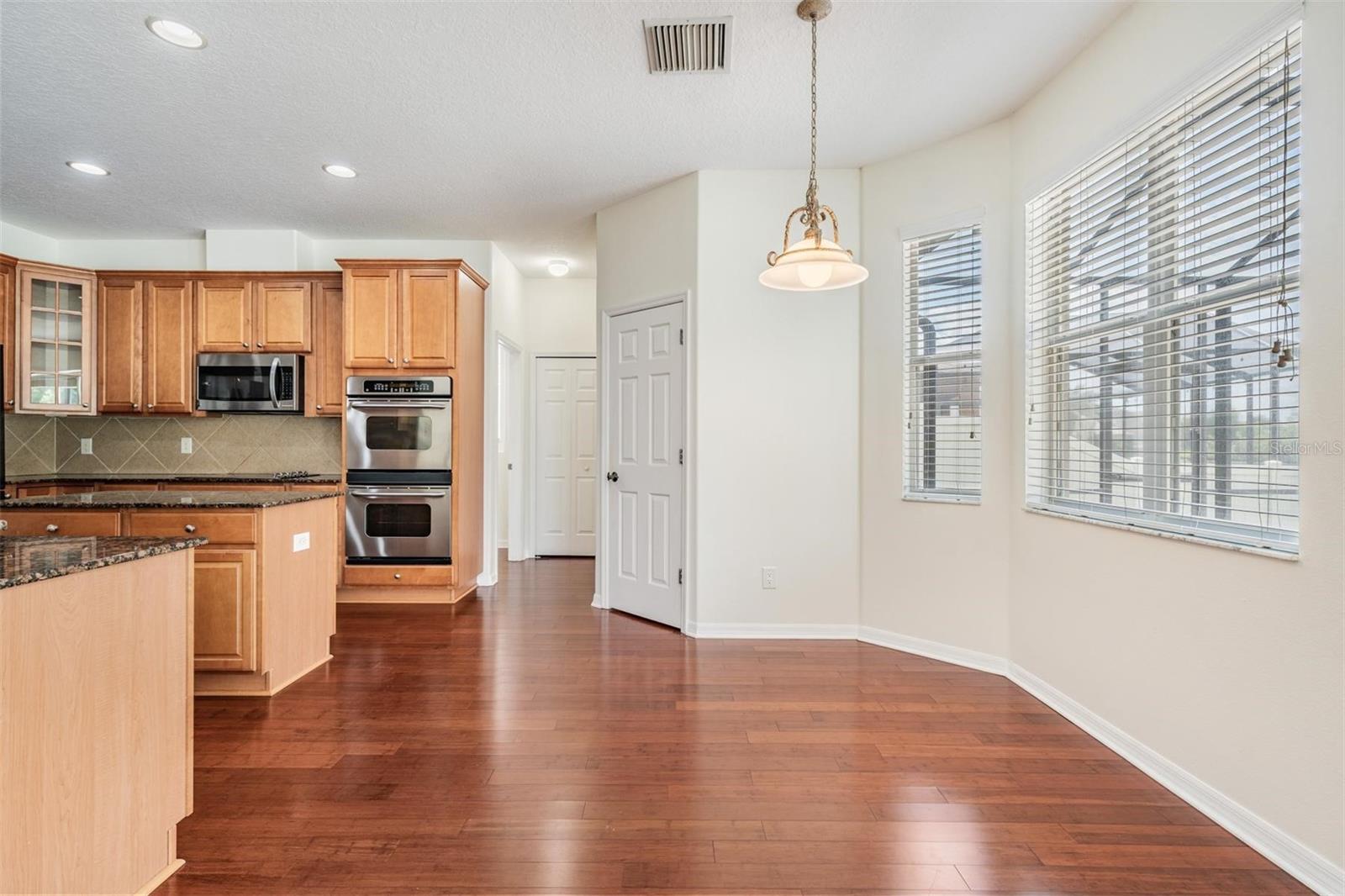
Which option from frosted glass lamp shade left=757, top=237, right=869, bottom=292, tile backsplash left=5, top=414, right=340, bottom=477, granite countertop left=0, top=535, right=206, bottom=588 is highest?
frosted glass lamp shade left=757, top=237, right=869, bottom=292

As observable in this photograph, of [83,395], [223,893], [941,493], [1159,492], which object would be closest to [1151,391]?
[1159,492]

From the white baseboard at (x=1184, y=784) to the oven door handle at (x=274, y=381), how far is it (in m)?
4.79

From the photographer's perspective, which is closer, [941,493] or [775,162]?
[941,493]

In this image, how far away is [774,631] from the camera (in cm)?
378

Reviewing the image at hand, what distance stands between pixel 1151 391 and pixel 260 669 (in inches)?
151

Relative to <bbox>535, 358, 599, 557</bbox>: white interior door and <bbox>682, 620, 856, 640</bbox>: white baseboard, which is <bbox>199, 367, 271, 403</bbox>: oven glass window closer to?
<bbox>535, 358, 599, 557</bbox>: white interior door

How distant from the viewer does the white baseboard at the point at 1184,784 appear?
5.46ft

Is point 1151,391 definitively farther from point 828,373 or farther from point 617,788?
point 617,788

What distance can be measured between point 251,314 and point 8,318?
4.81 ft

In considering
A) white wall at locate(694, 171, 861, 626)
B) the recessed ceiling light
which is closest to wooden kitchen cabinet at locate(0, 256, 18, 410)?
the recessed ceiling light

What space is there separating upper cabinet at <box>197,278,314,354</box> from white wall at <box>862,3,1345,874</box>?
4093mm

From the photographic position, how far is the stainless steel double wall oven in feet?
14.9

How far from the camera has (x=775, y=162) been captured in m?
3.67

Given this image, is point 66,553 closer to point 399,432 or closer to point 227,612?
point 227,612
